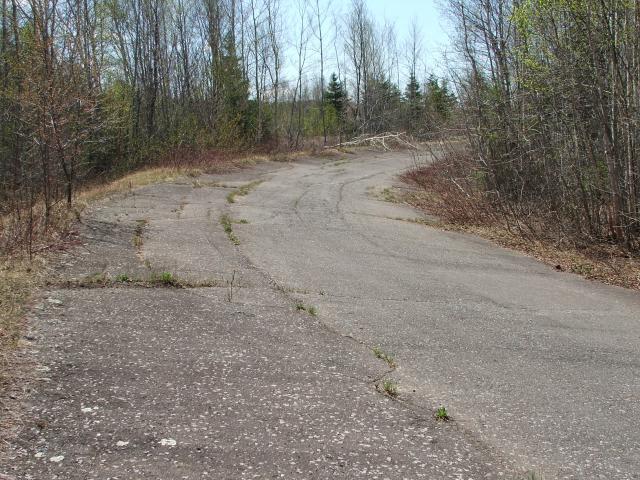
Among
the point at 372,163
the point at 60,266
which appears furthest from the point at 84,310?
the point at 372,163

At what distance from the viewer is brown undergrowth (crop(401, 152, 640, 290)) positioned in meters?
10.7

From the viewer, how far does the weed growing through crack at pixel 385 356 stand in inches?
207

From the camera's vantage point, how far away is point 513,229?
1377 centimetres

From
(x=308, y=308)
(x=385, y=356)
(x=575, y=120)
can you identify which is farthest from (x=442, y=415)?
(x=575, y=120)

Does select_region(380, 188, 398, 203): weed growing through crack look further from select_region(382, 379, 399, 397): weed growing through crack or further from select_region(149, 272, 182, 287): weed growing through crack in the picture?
select_region(382, 379, 399, 397): weed growing through crack

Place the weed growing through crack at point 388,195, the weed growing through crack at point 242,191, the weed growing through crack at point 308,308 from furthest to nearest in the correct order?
1. the weed growing through crack at point 388,195
2. the weed growing through crack at point 242,191
3. the weed growing through crack at point 308,308

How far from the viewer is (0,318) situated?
510 centimetres

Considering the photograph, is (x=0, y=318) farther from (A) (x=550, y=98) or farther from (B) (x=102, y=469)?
(A) (x=550, y=98)

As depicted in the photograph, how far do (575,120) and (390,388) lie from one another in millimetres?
9493

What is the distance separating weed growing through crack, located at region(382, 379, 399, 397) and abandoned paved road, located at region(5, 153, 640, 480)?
0.12 m

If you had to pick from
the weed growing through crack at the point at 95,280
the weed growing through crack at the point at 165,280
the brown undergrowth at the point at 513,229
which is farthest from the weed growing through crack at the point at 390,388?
the brown undergrowth at the point at 513,229

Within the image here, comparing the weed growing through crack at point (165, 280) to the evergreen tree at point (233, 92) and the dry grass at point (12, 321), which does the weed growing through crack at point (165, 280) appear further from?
the evergreen tree at point (233, 92)

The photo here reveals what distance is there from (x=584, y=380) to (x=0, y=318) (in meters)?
5.22

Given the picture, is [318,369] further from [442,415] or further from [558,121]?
[558,121]
